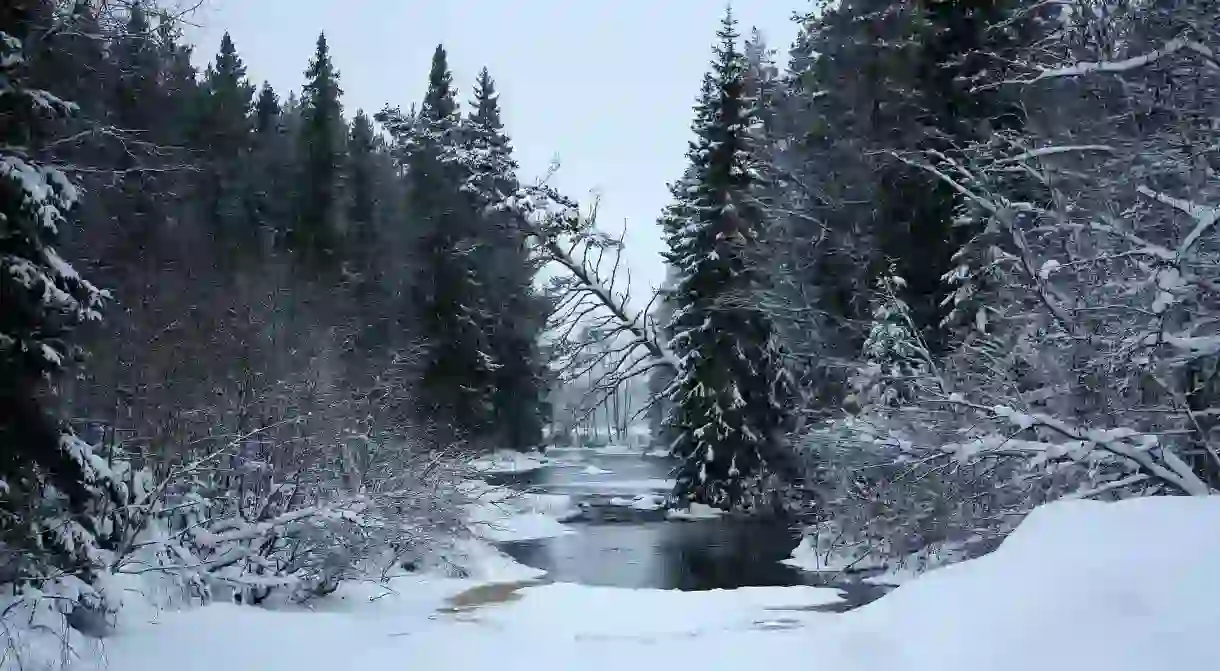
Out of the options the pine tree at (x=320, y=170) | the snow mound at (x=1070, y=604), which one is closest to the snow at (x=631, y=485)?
the pine tree at (x=320, y=170)

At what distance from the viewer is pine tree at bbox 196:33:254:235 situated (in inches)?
1622

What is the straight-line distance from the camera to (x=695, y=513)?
27766 mm

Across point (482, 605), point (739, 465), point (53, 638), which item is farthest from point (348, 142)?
point (53, 638)

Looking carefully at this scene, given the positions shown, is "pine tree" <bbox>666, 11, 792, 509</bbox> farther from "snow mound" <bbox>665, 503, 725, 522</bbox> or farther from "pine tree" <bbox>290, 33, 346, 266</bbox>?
"pine tree" <bbox>290, 33, 346, 266</bbox>

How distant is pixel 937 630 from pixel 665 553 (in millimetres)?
16853

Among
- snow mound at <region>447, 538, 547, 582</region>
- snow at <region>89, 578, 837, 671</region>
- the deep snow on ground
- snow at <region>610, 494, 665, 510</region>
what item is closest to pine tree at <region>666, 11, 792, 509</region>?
snow at <region>610, 494, 665, 510</region>

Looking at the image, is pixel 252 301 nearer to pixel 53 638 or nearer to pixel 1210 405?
pixel 53 638

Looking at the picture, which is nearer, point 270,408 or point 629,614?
point 629,614

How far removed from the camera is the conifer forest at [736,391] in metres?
6.93

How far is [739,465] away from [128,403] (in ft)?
60.4

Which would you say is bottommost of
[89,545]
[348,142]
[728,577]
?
[728,577]

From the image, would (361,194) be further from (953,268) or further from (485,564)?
(953,268)

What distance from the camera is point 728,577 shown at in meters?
→ 18.4

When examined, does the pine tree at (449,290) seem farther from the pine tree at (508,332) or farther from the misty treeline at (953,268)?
the misty treeline at (953,268)
